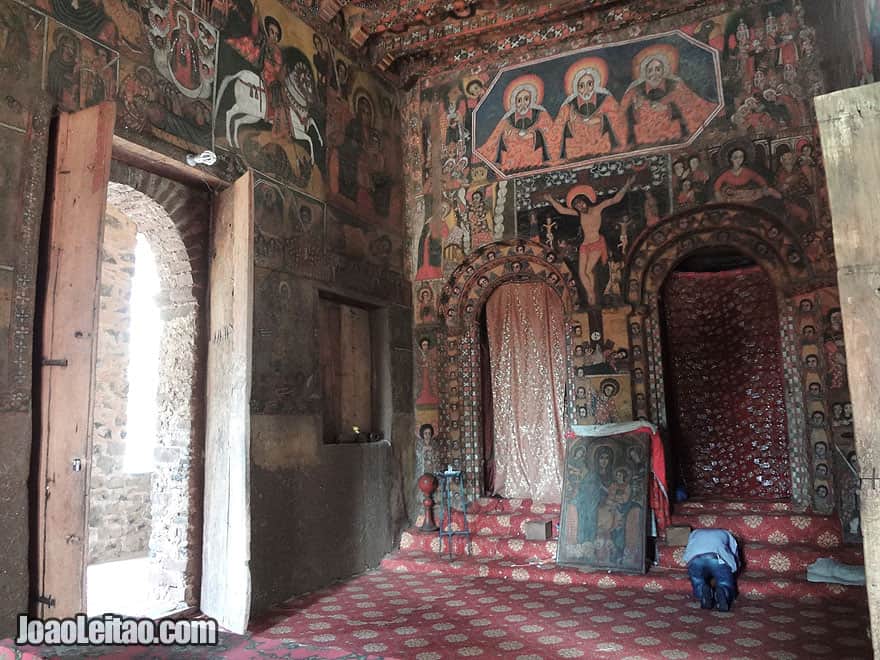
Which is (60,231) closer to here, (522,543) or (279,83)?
(279,83)

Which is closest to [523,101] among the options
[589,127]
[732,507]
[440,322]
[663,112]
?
[589,127]

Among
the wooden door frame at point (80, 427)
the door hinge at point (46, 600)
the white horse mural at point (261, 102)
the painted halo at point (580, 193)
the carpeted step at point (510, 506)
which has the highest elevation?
the white horse mural at point (261, 102)

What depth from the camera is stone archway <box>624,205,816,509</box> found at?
700 centimetres

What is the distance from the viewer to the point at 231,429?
5246 millimetres

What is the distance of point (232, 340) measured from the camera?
17.4ft

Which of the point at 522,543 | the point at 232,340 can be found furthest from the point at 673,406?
the point at 232,340

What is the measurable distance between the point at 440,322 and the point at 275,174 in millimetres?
2879

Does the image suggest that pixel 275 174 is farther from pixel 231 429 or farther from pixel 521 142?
pixel 521 142

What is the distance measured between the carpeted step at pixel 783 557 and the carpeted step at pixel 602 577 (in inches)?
4.1

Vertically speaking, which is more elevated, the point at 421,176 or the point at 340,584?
the point at 421,176

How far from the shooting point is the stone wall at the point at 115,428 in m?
8.98

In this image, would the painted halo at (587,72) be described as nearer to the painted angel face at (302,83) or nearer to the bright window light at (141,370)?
the painted angel face at (302,83)

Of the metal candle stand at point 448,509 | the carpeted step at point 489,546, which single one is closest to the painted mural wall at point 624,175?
the metal candle stand at point 448,509

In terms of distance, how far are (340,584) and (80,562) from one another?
2.95m
